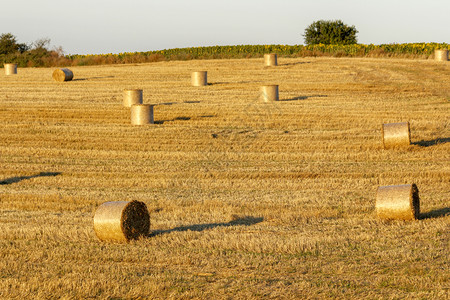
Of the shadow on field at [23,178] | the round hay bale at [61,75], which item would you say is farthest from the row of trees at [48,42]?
the shadow on field at [23,178]

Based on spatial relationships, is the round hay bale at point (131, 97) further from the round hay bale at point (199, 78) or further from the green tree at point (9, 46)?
the green tree at point (9, 46)

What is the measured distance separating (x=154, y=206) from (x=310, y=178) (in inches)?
156

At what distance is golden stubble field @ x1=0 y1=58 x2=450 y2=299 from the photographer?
814 centimetres

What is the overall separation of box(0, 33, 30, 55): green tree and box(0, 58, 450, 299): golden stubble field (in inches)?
917

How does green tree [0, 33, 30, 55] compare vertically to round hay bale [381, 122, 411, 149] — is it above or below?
above

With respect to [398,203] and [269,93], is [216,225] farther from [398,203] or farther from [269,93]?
[269,93]

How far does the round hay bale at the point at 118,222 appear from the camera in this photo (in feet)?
32.4

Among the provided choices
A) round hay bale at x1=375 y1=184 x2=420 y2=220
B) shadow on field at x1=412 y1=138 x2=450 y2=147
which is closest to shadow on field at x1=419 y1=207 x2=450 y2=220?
round hay bale at x1=375 y1=184 x2=420 y2=220

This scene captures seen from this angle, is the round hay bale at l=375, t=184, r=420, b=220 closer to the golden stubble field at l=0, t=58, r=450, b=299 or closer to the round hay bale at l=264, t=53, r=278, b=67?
the golden stubble field at l=0, t=58, r=450, b=299

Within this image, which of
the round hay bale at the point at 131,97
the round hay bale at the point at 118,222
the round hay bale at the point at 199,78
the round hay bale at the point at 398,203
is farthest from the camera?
the round hay bale at the point at 199,78

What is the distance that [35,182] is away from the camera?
15.3m

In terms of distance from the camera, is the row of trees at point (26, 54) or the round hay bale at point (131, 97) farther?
the row of trees at point (26, 54)

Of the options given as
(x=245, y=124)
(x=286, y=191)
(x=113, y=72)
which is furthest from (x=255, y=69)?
(x=286, y=191)

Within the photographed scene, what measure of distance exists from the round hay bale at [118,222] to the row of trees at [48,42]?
1525 inches
